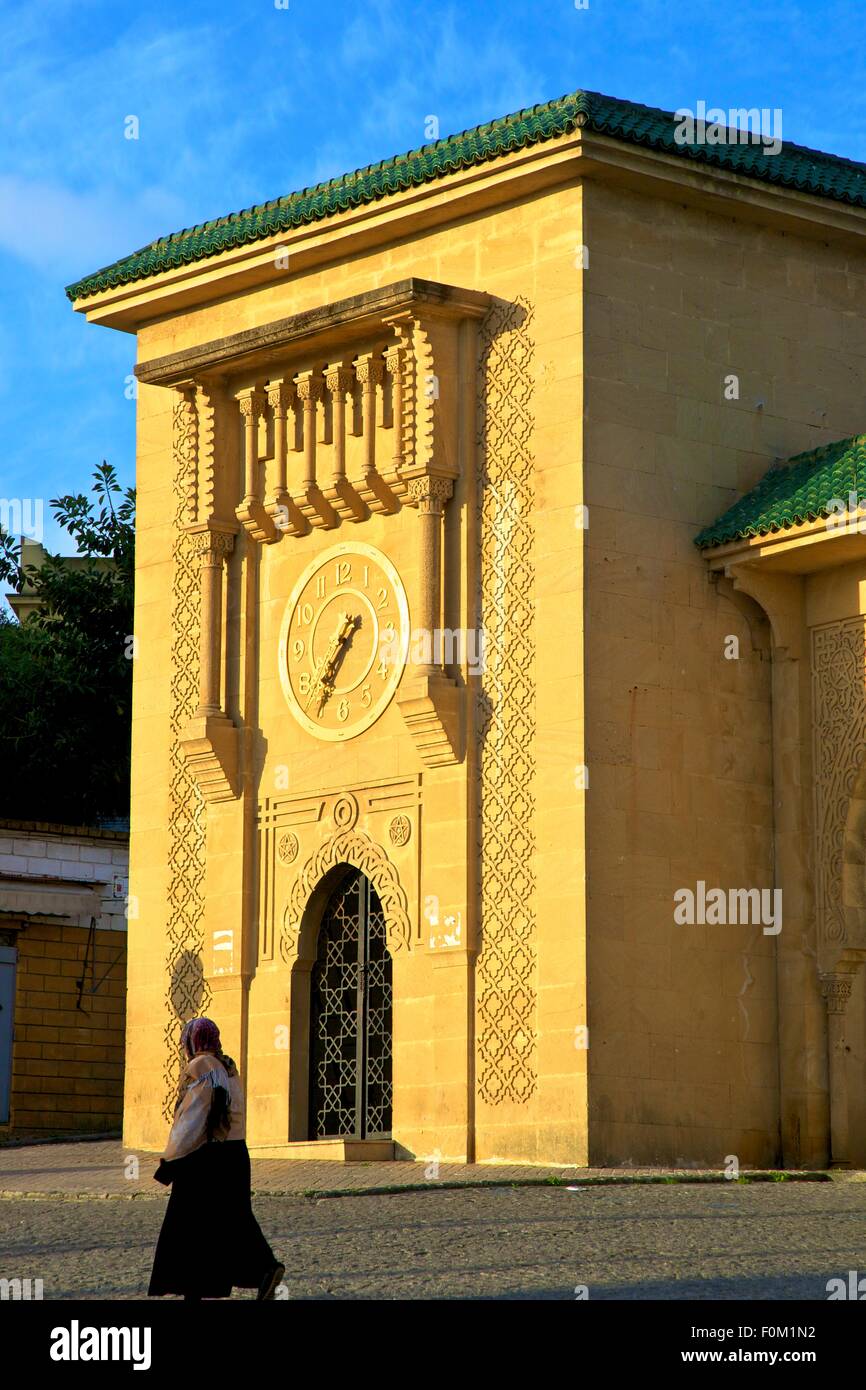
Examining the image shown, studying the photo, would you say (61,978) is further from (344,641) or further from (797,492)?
(797,492)

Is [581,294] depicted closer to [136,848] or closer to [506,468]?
[506,468]

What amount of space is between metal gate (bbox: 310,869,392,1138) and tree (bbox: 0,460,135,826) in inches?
429

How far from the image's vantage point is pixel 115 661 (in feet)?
94.4

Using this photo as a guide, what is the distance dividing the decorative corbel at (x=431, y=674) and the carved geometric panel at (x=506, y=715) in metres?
0.21

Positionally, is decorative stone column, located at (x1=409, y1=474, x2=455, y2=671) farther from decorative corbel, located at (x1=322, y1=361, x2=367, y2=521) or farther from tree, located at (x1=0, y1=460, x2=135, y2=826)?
tree, located at (x1=0, y1=460, x2=135, y2=826)

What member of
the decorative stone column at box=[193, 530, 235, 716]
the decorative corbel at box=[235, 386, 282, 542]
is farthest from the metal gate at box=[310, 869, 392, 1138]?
the decorative corbel at box=[235, 386, 282, 542]

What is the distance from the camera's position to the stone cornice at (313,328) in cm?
1689

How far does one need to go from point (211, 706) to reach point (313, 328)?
2856 mm

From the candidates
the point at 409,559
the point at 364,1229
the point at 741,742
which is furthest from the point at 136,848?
the point at 364,1229

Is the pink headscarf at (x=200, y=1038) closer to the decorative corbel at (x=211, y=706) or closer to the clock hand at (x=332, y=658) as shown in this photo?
the clock hand at (x=332, y=658)

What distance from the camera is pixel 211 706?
18.4 meters

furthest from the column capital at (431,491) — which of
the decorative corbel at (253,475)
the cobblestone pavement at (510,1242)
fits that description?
the cobblestone pavement at (510,1242)

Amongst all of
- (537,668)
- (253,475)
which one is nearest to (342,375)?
(253,475)

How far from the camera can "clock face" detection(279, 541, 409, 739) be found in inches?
684
